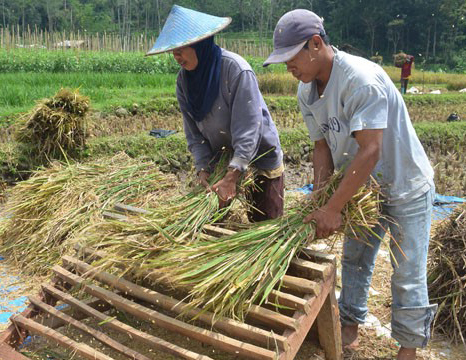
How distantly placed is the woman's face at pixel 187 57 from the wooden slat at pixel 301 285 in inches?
44.5

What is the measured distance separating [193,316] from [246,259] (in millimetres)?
324

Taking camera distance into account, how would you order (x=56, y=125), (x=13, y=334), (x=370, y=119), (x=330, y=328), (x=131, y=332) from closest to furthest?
(x=370, y=119) → (x=131, y=332) → (x=330, y=328) → (x=13, y=334) → (x=56, y=125)

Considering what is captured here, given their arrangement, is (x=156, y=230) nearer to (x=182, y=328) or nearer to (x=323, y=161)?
(x=182, y=328)

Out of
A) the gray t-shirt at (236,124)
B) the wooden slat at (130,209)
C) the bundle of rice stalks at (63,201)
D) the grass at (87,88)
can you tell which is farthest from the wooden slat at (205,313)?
the grass at (87,88)

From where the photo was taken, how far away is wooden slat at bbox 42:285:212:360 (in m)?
1.73

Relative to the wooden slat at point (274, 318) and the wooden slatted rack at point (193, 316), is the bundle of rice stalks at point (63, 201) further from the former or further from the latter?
the wooden slat at point (274, 318)

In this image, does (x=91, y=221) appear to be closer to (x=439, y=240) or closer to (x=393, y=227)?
(x=393, y=227)

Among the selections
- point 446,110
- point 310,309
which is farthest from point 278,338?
point 446,110

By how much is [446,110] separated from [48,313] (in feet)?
34.6

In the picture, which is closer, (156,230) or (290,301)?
(290,301)

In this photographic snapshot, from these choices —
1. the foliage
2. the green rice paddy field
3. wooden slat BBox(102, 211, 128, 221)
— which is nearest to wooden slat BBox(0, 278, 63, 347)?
wooden slat BBox(102, 211, 128, 221)

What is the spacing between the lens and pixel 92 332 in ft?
6.54

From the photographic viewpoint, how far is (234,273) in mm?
1783

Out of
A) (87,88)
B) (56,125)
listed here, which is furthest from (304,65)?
(87,88)
